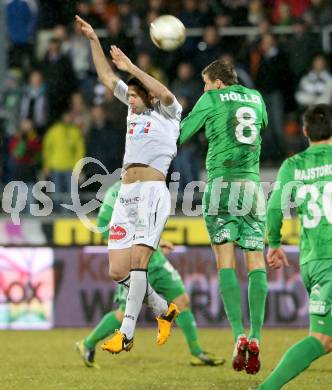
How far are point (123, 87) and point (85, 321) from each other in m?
5.32

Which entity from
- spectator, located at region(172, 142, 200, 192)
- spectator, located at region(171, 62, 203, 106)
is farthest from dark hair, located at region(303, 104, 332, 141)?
spectator, located at region(171, 62, 203, 106)

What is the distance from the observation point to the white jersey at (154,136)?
342 inches

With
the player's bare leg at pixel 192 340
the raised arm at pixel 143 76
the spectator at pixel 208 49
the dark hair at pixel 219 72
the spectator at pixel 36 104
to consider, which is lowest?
the player's bare leg at pixel 192 340

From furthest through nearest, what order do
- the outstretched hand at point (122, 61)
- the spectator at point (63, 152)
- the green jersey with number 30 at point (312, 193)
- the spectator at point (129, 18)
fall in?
the spectator at point (129, 18) → the spectator at point (63, 152) → the outstretched hand at point (122, 61) → the green jersey with number 30 at point (312, 193)

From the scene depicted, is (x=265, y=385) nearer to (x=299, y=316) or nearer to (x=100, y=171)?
(x=299, y=316)

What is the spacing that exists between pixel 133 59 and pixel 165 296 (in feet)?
20.9

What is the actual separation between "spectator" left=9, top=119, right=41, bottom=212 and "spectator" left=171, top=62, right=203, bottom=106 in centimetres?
211

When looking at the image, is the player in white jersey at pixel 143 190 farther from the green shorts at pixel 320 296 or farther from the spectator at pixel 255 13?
the spectator at pixel 255 13

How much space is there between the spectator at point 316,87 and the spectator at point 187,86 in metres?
1.46

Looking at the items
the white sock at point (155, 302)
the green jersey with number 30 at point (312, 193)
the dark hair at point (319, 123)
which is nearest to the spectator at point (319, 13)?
the white sock at point (155, 302)

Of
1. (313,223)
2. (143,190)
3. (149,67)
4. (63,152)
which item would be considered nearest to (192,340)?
(143,190)

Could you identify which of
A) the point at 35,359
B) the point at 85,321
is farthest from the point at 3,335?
the point at 35,359

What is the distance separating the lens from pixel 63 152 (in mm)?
15367

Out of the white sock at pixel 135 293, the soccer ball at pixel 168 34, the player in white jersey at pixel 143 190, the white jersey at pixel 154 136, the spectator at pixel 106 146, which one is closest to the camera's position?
the white sock at pixel 135 293
